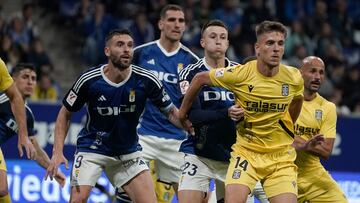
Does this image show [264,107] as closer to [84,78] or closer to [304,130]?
[304,130]

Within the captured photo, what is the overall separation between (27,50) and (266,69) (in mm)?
9437

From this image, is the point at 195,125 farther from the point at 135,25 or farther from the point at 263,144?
the point at 135,25


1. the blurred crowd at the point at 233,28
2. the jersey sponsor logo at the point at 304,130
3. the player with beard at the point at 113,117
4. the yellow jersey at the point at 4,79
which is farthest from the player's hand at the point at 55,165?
the blurred crowd at the point at 233,28

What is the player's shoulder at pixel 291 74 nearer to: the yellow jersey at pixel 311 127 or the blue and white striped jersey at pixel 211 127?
the blue and white striped jersey at pixel 211 127

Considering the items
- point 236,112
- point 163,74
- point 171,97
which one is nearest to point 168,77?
point 163,74

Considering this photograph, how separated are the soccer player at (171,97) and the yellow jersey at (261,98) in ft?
7.35

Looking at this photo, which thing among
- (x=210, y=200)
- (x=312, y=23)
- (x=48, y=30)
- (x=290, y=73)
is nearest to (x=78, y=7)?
(x=48, y=30)

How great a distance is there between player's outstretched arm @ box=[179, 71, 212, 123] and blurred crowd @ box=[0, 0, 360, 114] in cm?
824

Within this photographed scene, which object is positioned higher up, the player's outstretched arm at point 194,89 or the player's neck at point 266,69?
the player's neck at point 266,69

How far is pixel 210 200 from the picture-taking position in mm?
11859

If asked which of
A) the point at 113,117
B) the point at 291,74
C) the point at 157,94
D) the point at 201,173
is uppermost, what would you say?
the point at 291,74

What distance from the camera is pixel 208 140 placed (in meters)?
10.7

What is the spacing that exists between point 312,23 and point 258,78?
41.7 feet

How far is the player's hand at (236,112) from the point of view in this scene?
9.78 metres
